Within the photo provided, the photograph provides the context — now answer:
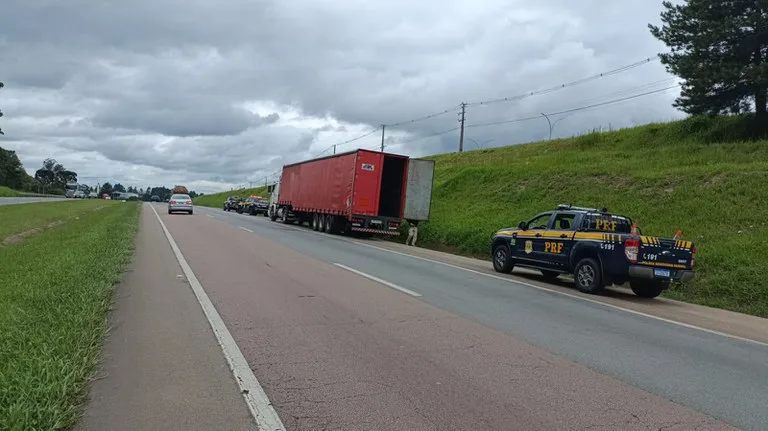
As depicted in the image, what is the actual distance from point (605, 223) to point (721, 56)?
53.8 ft

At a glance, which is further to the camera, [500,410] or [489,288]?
[489,288]

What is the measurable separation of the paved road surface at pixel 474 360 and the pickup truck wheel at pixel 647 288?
2277 millimetres

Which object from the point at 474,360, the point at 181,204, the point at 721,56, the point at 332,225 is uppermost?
the point at 721,56

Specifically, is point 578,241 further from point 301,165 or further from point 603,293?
point 301,165

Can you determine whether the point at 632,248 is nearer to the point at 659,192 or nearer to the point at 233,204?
the point at 659,192

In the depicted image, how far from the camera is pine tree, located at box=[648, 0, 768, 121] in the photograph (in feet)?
74.2

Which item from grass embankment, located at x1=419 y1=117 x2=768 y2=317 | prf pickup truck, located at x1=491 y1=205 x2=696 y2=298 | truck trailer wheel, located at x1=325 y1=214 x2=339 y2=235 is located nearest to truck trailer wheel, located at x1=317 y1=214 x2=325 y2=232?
truck trailer wheel, located at x1=325 y1=214 x2=339 y2=235

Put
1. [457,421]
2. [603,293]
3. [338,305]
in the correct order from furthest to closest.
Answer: [603,293], [338,305], [457,421]

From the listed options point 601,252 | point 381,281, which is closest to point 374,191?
point 381,281

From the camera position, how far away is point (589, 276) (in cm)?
1148

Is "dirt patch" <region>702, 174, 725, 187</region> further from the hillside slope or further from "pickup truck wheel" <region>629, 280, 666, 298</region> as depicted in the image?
"pickup truck wheel" <region>629, 280, 666, 298</region>

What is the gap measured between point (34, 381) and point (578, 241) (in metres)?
10.2

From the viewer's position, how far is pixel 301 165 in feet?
105

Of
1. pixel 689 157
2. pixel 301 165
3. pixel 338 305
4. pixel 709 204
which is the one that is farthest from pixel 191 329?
pixel 301 165
